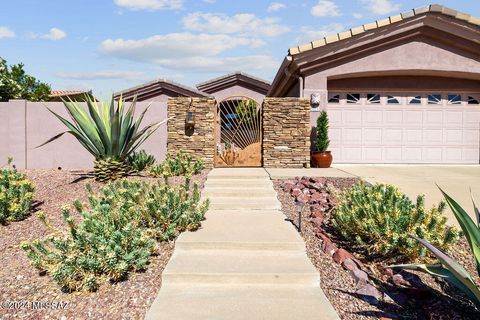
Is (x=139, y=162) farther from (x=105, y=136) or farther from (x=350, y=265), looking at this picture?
(x=350, y=265)

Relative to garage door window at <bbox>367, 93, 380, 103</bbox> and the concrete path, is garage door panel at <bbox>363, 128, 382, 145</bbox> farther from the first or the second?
the concrete path

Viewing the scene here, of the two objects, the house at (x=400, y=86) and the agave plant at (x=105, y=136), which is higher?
the house at (x=400, y=86)

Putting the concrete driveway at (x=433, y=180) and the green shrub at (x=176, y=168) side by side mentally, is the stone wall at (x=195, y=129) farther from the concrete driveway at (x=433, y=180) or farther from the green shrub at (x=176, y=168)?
the concrete driveway at (x=433, y=180)

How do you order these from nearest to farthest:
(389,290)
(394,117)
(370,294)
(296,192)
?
(370,294), (389,290), (296,192), (394,117)

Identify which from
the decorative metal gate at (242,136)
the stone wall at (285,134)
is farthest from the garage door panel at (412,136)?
the decorative metal gate at (242,136)

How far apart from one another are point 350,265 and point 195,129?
23.1 ft

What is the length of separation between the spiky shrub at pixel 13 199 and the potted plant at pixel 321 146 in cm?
733

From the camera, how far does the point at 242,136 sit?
1194cm

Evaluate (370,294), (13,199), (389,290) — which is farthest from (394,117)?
(13,199)

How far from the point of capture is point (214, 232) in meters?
5.16

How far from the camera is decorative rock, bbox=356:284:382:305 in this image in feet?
12.3

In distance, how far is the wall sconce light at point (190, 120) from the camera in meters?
10.5

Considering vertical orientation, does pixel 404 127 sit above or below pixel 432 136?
above

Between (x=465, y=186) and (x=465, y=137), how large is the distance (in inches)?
208
